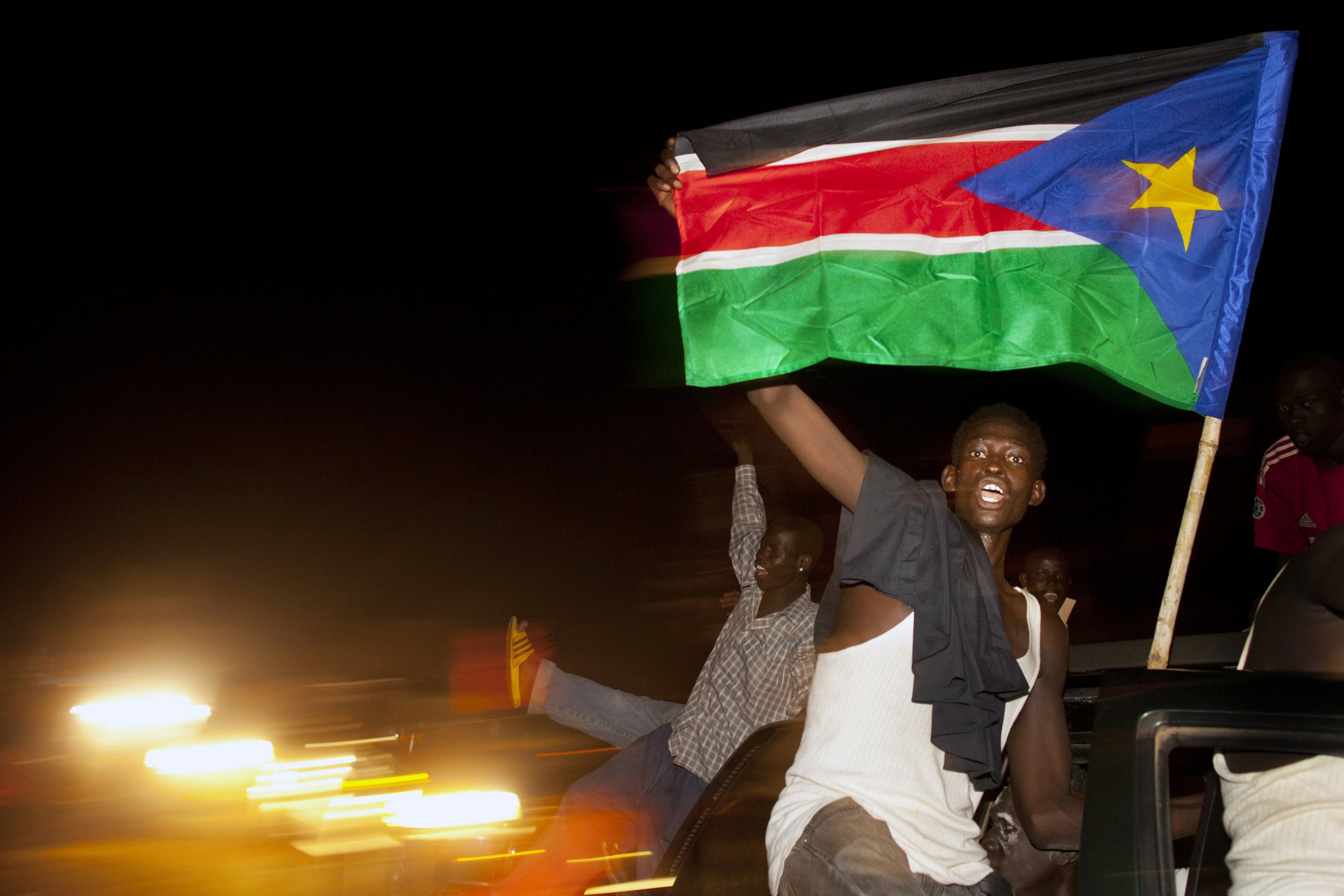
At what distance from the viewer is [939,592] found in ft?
7.09

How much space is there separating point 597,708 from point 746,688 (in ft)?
3.58

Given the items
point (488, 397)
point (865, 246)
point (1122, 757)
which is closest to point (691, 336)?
point (865, 246)

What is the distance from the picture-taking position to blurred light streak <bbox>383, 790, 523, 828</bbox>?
166 inches

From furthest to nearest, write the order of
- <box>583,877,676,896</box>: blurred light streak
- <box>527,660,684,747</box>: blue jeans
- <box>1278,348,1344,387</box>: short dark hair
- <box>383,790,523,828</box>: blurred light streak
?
<box>527,660,684,747</box>: blue jeans → <box>1278,348,1344,387</box>: short dark hair → <box>383,790,523,828</box>: blurred light streak → <box>583,877,676,896</box>: blurred light streak

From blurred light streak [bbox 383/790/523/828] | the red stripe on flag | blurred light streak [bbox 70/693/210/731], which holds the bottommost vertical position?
blurred light streak [bbox 383/790/523/828]

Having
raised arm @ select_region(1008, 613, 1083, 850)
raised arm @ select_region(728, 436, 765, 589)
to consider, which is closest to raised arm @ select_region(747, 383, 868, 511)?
raised arm @ select_region(1008, 613, 1083, 850)

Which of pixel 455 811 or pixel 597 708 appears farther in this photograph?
pixel 597 708

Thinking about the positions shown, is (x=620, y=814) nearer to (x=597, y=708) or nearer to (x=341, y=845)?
(x=597, y=708)

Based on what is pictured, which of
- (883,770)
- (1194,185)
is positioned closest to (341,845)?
(883,770)

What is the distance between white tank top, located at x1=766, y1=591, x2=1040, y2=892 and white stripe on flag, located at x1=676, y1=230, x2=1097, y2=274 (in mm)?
1213

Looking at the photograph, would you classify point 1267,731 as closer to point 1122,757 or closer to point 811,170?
point 1122,757

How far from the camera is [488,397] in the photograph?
15.0 meters

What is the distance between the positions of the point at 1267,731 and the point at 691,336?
5.55ft

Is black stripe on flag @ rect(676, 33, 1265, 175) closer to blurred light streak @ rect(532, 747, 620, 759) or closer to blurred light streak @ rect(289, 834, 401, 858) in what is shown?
blurred light streak @ rect(289, 834, 401, 858)
